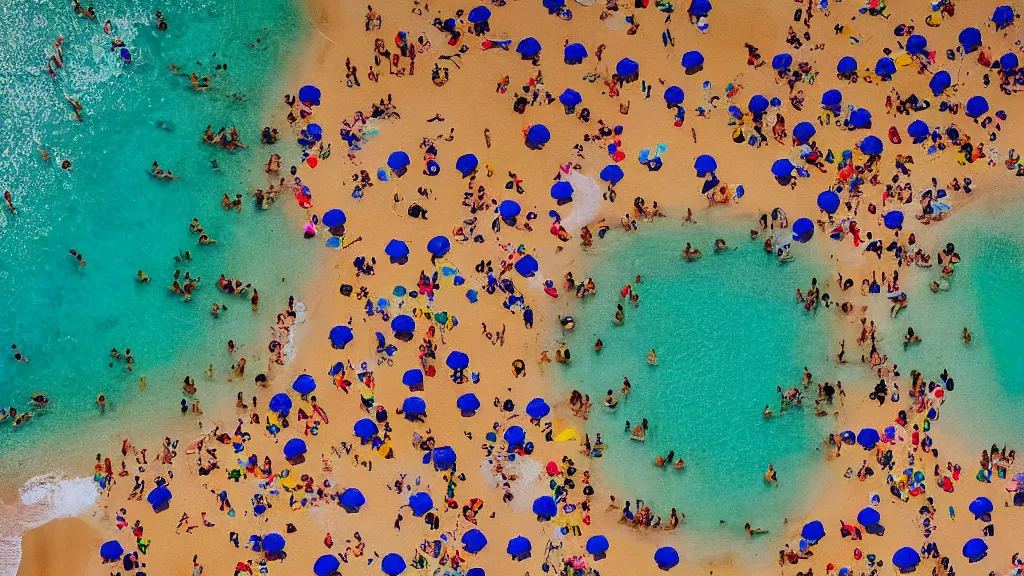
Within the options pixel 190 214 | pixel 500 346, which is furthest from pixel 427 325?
pixel 190 214

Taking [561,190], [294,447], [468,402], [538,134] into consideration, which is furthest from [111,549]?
[538,134]

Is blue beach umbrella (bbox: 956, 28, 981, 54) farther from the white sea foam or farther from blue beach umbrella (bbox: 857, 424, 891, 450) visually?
the white sea foam

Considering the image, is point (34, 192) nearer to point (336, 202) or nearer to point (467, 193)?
point (336, 202)

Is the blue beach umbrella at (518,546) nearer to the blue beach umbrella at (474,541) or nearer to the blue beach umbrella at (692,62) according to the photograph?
the blue beach umbrella at (474,541)

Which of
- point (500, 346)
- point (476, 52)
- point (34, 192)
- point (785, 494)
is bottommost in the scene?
point (785, 494)

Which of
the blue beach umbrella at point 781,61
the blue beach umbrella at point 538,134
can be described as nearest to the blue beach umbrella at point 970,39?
the blue beach umbrella at point 781,61

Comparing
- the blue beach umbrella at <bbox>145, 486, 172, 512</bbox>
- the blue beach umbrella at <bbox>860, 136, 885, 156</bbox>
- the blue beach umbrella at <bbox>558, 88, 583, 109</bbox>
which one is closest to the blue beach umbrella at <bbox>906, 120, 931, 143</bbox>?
the blue beach umbrella at <bbox>860, 136, 885, 156</bbox>
